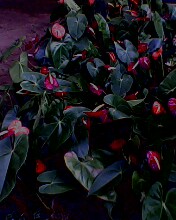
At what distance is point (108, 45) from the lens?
165 cm

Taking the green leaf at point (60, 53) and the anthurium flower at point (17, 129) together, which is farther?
the green leaf at point (60, 53)

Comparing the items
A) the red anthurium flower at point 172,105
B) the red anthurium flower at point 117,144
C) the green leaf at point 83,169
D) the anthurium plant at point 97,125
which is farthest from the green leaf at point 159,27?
the green leaf at point 83,169

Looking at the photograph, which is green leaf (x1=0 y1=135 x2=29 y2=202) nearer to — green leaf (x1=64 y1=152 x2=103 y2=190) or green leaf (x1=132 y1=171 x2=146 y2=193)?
green leaf (x1=64 y1=152 x2=103 y2=190)

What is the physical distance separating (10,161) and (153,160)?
0.42m

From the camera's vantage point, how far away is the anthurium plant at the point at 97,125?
40.6 inches

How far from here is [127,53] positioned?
1.49 metres

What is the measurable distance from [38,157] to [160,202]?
0.43m

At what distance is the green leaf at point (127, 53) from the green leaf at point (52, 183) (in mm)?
593

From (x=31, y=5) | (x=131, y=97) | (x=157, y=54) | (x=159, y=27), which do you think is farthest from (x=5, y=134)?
(x=31, y=5)

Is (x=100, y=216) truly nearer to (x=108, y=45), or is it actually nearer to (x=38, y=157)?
(x=38, y=157)

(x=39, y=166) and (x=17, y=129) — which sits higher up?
(x=17, y=129)

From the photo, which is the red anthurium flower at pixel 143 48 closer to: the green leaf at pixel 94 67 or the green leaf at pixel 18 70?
the green leaf at pixel 94 67

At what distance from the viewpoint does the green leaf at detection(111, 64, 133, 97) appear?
130 centimetres

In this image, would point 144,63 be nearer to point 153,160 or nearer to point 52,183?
point 153,160
